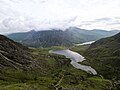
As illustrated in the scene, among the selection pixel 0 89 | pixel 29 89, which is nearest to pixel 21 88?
pixel 29 89

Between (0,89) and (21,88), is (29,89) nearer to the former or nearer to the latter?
(21,88)

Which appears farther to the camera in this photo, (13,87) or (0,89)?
(13,87)
